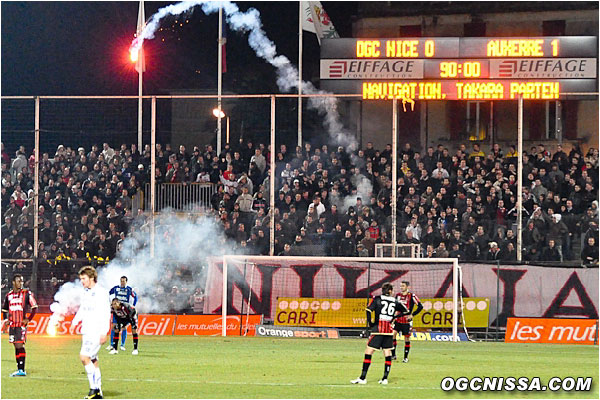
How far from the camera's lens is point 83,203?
94.7ft

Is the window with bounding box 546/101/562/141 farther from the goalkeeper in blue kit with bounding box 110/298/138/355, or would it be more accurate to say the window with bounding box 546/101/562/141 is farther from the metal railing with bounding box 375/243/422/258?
the goalkeeper in blue kit with bounding box 110/298/138/355

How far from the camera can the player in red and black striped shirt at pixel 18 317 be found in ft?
56.4

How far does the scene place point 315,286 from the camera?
91.1 ft

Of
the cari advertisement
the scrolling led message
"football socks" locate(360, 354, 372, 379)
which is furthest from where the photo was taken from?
the scrolling led message

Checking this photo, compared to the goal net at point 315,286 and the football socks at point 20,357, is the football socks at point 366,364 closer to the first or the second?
the football socks at point 20,357

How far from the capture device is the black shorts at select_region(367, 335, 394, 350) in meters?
16.2

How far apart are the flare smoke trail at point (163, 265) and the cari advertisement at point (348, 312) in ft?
7.35

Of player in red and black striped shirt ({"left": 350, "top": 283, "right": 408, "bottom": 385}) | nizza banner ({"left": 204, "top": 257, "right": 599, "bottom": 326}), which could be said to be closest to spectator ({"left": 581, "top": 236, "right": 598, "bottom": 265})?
nizza banner ({"left": 204, "top": 257, "right": 599, "bottom": 326})

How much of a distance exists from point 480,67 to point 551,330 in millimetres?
7549

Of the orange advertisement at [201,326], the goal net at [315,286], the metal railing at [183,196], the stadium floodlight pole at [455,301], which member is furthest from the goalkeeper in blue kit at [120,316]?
the stadium floodlight pole at [455,301]

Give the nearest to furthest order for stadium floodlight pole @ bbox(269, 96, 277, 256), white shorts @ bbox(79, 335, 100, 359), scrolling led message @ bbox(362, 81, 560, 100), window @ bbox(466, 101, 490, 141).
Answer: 1. white shorts @ bbox(79, 335, 100, 359)
2. stadium floodlight pole @ bbox(269, 96, 277, 256)
3. scrolling led message @ bbox(362, 81, 560, 100)
4. window @ bbox(466, 101, 490, 141)

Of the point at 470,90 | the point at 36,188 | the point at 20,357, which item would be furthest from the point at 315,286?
the point at 20,357

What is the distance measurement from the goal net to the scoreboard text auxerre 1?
190 inches

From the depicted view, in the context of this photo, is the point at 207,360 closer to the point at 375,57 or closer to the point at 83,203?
the point at 83,203
